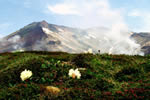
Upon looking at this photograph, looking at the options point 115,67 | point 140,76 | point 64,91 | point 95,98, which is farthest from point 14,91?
point 115,67

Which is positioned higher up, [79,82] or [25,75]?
[25,75]

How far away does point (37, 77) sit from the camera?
1045cm

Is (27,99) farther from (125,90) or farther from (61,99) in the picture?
(125,90)

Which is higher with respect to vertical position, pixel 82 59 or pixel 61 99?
pixel 82 59

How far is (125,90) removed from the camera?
790cm

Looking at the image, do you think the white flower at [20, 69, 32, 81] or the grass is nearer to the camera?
the grass

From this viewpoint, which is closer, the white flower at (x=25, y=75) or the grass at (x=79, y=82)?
the grass at (x=79, y=82)

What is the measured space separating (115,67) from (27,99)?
843cm

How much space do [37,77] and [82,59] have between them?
5019 millimetres

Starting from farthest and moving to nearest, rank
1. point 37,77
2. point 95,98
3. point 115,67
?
point 115,67
point 37,77
point 95,98

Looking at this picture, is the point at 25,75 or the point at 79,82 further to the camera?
the point at 25,75

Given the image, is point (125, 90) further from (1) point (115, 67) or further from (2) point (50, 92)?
(1) point (115, 67)

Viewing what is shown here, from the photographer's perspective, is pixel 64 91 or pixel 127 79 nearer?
pixel 64 91

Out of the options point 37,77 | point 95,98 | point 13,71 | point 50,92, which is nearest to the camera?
point 95,98
